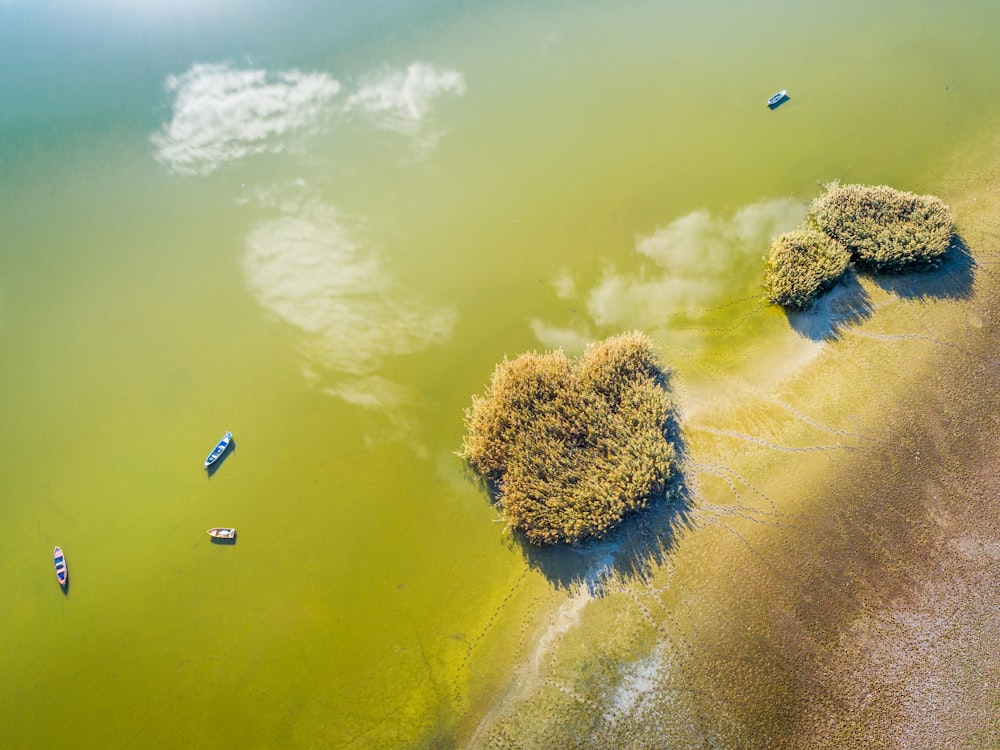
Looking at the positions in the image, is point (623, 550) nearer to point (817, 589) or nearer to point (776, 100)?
point (817, 589)

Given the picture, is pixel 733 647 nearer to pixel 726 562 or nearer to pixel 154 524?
pixel 726 562

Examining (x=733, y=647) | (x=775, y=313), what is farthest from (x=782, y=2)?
(x=733, y=647)

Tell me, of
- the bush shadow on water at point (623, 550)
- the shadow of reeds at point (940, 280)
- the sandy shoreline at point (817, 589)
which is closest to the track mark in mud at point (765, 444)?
the sandy shoreline at point (817, 589)

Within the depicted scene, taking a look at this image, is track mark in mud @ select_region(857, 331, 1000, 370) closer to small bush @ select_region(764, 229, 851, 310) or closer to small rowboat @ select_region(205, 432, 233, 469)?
small bush @ select_region(764, 229, 851, 310)

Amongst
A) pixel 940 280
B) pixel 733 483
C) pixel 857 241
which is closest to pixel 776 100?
pixel 857 241

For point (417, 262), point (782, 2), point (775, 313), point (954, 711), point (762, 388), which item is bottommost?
point (954, 711)

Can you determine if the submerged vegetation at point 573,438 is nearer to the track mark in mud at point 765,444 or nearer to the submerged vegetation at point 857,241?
Result: the track mark in mud at point 765,444

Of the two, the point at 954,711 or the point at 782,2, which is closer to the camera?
the point at 954,711

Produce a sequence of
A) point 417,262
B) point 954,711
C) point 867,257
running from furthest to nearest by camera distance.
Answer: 1. point 417,262
2. point 867,257
3. point 954,711
